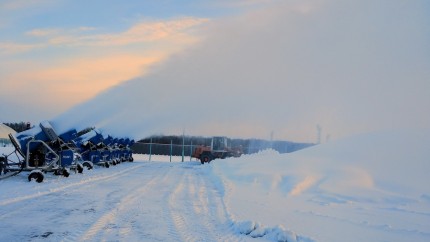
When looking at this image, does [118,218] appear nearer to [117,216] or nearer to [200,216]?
[117,216]

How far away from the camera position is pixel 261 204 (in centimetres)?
1096

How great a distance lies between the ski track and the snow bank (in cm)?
63

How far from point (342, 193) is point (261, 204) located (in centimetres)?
337

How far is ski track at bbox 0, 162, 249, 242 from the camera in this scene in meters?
7.16

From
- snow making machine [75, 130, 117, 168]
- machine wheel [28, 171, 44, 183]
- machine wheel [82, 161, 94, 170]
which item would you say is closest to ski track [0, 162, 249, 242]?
machine wheel [28, 171, 44, 183]

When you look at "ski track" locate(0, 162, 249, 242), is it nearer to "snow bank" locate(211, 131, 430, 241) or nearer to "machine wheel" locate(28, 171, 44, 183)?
"snow bank" locate(211, 131, 430, 241)

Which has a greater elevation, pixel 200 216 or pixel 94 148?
pixel 94 148

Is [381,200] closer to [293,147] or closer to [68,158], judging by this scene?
[68,158]

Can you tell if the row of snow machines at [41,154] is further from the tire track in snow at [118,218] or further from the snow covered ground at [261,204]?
the tire track in snow at [118,218]

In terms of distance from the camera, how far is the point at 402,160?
16.1 m

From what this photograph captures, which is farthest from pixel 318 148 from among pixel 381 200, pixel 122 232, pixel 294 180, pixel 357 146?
pixel 122 232

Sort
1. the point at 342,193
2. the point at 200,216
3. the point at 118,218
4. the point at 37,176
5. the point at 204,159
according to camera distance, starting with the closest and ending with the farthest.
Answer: the point at 118,218 → the point at 200,216 → the point at 342,193 → the point at 37,176 → the point at 204,159

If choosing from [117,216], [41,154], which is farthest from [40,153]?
[117,216]

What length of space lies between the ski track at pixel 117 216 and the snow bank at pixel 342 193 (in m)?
0.63
